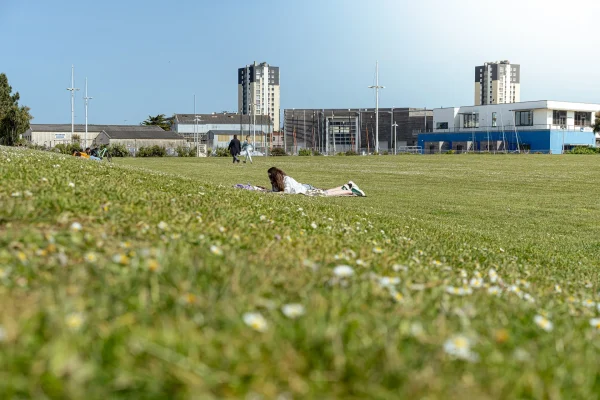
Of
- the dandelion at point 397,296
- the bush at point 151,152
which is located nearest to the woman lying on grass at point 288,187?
the dandelion at point 397,296

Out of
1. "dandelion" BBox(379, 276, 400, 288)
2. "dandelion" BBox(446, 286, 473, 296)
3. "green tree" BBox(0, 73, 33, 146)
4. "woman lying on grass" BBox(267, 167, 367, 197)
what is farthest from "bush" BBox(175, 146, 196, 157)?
"dandelion" BBox(379, 276, 400, 288)

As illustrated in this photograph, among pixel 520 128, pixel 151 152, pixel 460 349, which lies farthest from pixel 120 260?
pixel 520 128

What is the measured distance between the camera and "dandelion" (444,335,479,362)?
3.34 metres

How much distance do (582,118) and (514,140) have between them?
12928 millimetres

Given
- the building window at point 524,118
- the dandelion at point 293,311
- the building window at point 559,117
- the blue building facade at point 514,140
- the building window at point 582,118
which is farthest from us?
the building window at point 582,118

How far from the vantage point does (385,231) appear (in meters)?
10.6

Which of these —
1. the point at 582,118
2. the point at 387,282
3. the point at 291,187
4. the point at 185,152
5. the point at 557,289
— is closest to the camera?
the point at 387,282

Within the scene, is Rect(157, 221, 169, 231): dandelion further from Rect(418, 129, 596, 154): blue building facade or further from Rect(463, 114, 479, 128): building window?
Rect(463, 114, 479, 128): building window

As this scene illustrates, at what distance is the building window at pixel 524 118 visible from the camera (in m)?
106

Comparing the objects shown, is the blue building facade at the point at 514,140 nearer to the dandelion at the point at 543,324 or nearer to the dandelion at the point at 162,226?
the dandelion at the point at 162,226

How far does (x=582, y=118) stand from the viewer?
362ft

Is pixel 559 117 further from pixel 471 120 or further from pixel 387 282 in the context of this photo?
pixel 387 282

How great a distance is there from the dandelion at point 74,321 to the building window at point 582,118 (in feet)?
375

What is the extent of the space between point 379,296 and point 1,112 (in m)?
74.1
